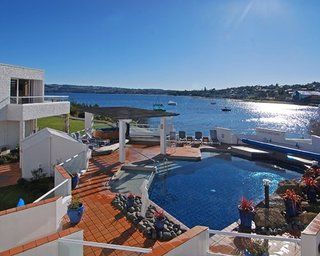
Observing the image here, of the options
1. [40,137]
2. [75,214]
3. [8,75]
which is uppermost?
[8,75]

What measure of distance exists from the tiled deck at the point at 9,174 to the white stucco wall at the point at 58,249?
9.09m

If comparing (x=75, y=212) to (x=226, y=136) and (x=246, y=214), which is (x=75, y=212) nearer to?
(x=246, y=214)

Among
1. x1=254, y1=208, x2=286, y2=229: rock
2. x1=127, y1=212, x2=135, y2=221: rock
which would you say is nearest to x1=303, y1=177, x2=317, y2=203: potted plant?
x1=254, y1=208, x2=286, y2=229: rock

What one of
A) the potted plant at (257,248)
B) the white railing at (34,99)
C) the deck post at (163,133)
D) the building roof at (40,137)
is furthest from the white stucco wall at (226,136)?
the potted plant at (257,248)

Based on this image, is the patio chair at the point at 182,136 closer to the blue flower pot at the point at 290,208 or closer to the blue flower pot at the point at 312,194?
the blue flower pot at the point at 312,194

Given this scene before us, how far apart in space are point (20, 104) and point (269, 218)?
50.7 ft

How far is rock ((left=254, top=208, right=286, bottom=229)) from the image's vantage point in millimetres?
8117

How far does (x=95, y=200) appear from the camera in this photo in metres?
9.98

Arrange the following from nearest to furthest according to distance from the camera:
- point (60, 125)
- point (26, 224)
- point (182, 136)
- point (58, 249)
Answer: point (58, 249) → point (26, 224) → point (182, 136) → point (60, 125)

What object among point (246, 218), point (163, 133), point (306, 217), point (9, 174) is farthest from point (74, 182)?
point (306, 217)

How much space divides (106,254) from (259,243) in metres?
3.19

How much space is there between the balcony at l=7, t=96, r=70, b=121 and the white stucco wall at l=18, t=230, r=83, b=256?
14.9 meters

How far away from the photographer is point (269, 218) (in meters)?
8.30

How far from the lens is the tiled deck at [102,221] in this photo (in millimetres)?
7055
